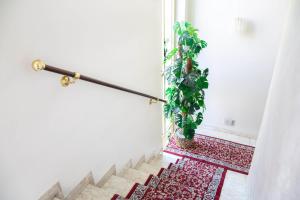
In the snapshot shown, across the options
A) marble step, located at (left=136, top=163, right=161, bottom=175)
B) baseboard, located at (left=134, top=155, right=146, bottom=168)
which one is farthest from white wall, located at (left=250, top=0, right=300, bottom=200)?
baseboard, located at (left=134, top=155, right=146, bottom=168)

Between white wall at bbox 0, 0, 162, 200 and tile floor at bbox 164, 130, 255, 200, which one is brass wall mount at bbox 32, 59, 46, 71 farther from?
tile floor at bbox 164, 130, 255, 200

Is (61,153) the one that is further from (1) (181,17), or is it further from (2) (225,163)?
(1) (181,17)

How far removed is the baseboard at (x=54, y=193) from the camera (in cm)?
152

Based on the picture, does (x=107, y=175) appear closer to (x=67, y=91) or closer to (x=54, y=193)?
(x=54, y=193)

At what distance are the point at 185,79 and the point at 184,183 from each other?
1.31 m

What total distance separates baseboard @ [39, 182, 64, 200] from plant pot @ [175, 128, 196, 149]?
230cm

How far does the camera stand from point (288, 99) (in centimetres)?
147

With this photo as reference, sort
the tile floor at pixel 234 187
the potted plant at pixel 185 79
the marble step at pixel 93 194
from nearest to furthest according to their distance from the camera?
the marble step at pixel 93 194 < the tile floor at pixel 234 187 < the potted plant at pixel 185 79

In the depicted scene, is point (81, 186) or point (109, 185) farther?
point (109, 185)

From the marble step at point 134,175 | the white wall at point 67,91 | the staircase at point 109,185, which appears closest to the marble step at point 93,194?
the staircase at point 109,185

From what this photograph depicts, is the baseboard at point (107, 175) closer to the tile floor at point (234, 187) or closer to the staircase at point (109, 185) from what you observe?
the staircase at point (109, 185)

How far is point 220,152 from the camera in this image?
11.8ft

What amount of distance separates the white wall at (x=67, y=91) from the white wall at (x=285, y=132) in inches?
50.9

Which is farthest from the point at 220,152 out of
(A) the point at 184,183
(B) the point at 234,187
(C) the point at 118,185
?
(C) the point at 118,185
